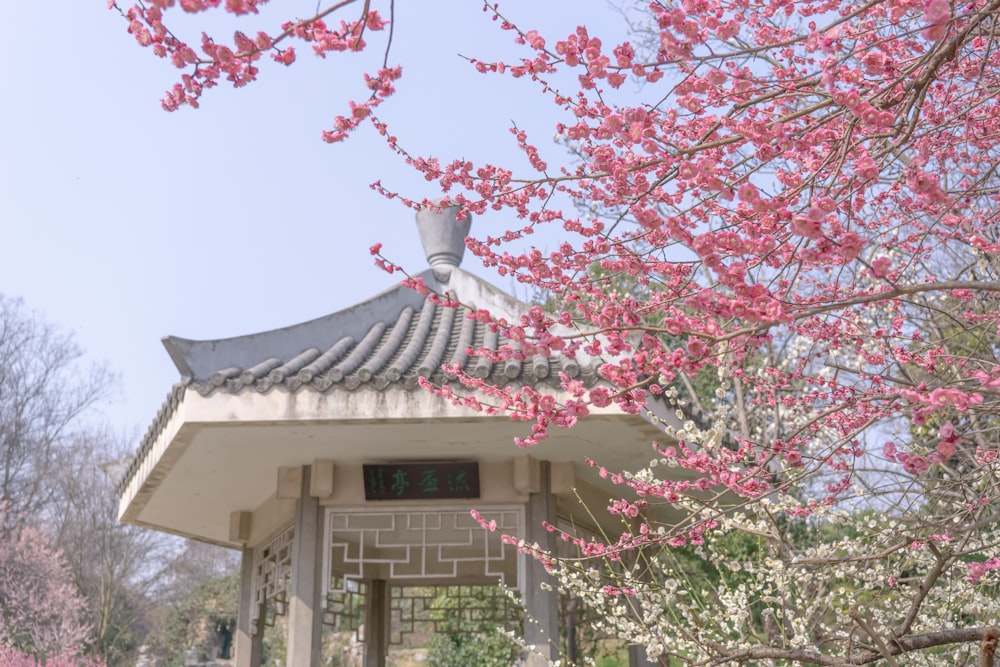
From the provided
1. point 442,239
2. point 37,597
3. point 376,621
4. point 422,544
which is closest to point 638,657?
point 422,544

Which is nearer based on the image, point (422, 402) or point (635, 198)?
point (635, 198)

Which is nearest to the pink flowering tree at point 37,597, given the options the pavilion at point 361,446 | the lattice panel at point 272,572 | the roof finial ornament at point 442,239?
the lattice panel at point 272,572

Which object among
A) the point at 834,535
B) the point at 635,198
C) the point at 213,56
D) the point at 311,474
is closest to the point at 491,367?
the point at 311,474

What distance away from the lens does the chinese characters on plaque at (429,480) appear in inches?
Answer: 230

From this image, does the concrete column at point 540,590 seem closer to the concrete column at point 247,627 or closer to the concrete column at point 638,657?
the concrete column at point 638,657

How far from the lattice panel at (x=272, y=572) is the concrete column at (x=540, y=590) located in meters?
1.57

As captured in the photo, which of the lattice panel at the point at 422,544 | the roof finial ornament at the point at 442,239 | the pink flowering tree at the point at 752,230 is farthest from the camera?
the roof finial ornament at the point at 442,239

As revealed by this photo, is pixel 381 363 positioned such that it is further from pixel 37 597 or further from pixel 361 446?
pixel 37 597

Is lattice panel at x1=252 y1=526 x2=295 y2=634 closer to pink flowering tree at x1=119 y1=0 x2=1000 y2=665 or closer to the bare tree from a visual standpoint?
pink flowering tree at x1=119 y1=0 x2=1000 y2=665

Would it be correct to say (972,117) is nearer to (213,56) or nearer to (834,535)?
(213,56)

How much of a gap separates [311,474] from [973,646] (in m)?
3.72

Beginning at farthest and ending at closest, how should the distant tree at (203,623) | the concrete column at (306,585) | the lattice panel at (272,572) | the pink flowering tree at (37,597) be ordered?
the distant tree at (203,623) → the pink flowering tree at (37,597) → the lattice panel at (272,572) → the concrete column at (306,585)

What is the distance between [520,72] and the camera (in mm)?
3385

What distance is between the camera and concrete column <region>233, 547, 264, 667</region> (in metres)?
7.17
